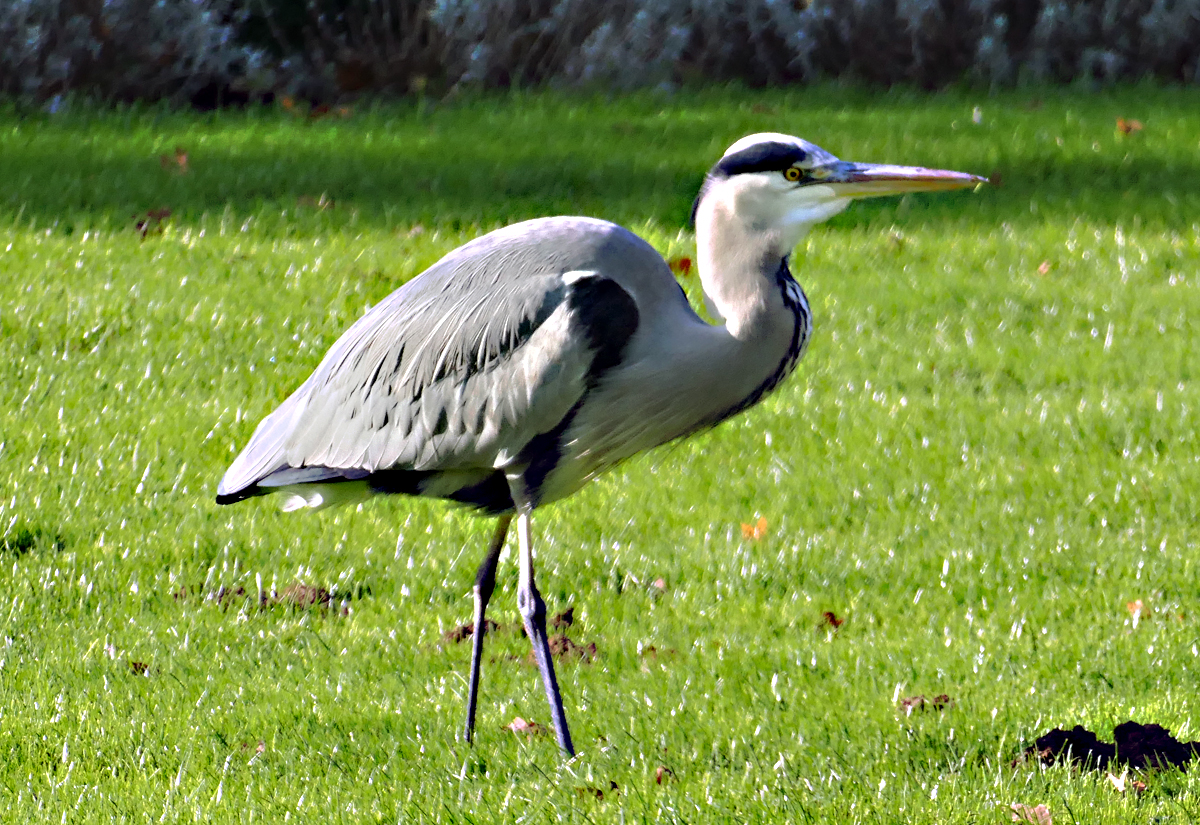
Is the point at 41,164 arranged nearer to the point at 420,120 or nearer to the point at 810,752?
the point at 420,120

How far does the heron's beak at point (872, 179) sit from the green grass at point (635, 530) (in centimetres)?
153

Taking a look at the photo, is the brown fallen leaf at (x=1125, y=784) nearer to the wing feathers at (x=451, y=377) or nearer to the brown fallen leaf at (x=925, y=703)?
the brown fallen leaf at (x=925, y=703)

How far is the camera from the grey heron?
15.3 ft

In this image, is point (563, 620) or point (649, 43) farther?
point (649, 43)

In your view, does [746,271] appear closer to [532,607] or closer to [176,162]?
[532,607]

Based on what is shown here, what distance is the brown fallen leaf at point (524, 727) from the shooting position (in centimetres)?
492

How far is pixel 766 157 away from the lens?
4.65 meters

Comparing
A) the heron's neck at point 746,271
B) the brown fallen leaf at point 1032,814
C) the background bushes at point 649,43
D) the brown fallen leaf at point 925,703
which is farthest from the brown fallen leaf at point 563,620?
the background bushes at point 649,43

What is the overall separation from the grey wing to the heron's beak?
0.67 m

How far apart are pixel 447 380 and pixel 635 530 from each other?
1.85 meters

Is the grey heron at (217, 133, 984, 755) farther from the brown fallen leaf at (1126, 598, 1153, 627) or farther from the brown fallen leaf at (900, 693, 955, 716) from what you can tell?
the brown fallen leaf at (1126, 598, 1153, 627)

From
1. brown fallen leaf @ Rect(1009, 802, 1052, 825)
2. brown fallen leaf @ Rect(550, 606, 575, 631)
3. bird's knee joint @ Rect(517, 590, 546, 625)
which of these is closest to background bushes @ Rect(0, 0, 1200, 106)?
brown fallen leaf @ Rect(550, 606, 575, 631)

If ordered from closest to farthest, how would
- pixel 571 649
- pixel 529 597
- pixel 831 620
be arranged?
pixel 529 597, pixel 571 649, pixel 831 620

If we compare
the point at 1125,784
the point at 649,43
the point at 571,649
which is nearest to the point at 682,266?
the point at 571,649
